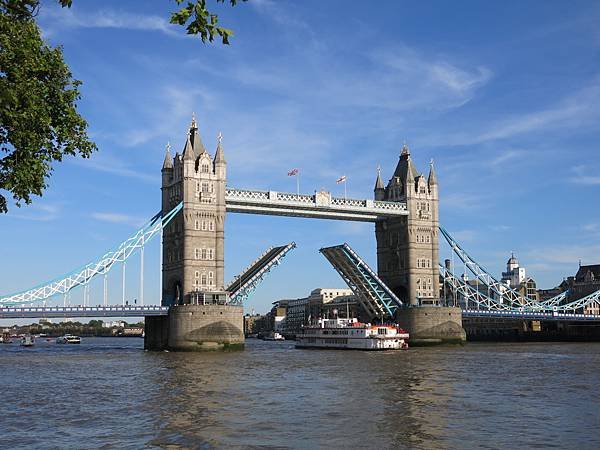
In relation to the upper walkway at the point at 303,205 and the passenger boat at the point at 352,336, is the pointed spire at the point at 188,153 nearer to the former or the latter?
the upper walkway at the point at 303,205

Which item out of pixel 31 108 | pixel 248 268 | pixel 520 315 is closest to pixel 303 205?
pixel 248 268

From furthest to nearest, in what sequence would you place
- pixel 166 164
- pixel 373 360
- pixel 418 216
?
pixel 418 216
pixel 166 164
pixel 373 360

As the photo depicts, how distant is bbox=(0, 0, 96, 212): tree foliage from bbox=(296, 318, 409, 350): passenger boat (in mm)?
65428

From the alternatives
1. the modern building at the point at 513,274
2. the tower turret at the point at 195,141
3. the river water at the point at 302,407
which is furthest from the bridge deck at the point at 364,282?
the modern building at the point at 513,274

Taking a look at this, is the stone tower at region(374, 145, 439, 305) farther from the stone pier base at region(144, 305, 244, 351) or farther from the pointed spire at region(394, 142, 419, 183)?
the stone pier base at region(144, 305, 244, 351)

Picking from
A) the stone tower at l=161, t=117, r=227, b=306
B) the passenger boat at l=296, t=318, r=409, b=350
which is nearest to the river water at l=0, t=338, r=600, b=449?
the stone tower at l=161, t=117, r=227, b=306

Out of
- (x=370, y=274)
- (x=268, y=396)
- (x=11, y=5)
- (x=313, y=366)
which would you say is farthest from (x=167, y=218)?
(x=11, y=5)

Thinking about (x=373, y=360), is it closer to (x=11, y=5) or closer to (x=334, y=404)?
(x=334, y=404)

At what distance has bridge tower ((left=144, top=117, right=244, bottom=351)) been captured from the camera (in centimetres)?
7569

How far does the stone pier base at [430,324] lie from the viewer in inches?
3551

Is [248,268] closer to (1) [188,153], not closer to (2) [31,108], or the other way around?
(1) [188,153]

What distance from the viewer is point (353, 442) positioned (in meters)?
23.3

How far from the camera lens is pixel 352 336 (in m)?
85.7

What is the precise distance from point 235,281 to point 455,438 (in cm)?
6292
